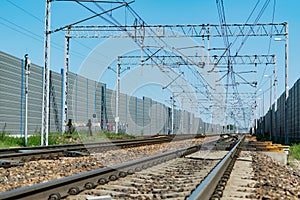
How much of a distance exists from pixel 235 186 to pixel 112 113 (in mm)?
35311

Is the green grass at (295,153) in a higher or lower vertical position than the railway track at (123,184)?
lower

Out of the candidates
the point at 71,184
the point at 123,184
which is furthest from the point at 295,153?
the point at 71,184

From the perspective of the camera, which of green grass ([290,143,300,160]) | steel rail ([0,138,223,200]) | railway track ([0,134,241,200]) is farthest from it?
green grass ([290,143,300,160])

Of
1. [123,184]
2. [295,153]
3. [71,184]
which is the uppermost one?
[71,184]

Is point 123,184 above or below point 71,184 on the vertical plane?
below

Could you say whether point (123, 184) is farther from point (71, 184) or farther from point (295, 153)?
point (295, 153)

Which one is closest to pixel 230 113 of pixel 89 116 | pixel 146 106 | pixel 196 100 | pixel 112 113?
Result: pixel 196 100

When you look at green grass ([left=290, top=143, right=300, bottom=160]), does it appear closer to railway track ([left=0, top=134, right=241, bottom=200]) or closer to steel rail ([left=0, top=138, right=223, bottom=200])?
railway track ([left=0, top=134, right=241, bottom=200])

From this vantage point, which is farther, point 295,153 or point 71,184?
point 295,153

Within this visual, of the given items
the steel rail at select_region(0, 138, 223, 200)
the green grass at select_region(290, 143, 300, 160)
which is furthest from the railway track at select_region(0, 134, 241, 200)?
the green grass at select_region(290, 143, 300, 160)

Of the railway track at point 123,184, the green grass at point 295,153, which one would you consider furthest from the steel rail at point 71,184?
the green grass at point 295,153

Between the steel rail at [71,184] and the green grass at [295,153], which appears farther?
the green grass at [295,153]

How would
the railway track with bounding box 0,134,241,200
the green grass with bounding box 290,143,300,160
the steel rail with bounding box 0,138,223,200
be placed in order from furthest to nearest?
the green grass with bounding box 290,143,300,160, the railway track with bounding box 0,134,241,200, the steel rail with bounding box 0,138,223,200

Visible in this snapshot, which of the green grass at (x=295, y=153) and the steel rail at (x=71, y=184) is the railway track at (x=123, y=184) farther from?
the green grass at (x=295, y=153)
